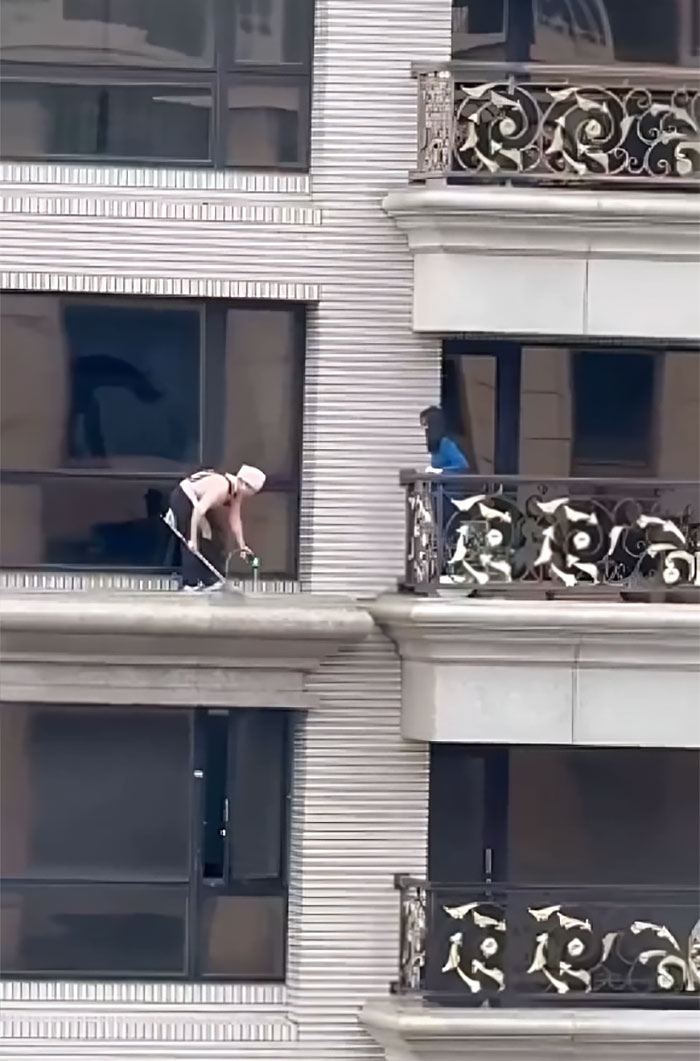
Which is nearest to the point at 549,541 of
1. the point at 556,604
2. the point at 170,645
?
the point at 556,604

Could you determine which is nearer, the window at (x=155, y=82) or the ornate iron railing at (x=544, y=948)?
the ornate iron railing at (x=544, y=948)

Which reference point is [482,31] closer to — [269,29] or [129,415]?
[269,29]

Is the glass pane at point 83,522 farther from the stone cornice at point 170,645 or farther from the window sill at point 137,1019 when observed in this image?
the window sill at point 137,1019

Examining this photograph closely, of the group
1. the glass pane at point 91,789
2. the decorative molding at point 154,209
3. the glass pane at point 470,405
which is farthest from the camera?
the glass pane at point 470,405

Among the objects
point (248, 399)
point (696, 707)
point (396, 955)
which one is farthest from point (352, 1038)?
point (248, 399)

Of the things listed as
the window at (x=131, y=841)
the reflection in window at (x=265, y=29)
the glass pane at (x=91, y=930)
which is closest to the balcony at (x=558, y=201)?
the reflection in window at (x=265, y=29)

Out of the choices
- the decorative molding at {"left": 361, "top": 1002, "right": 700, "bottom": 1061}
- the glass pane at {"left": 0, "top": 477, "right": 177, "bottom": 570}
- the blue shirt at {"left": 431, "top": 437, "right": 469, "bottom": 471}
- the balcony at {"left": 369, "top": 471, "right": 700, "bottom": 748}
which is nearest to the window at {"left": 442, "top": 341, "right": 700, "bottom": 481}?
the blue shirt at {"left": 431, "top": 437, "right": 469, "bottom": 471}

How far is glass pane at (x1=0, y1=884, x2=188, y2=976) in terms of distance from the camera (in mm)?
12047

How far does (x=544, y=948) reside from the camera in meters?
11.7

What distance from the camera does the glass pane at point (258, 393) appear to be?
40.0 ft

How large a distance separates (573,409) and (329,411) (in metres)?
1.39

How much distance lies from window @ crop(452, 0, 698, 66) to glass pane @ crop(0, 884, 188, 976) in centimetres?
499

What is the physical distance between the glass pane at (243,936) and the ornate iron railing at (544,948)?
2.61 ft

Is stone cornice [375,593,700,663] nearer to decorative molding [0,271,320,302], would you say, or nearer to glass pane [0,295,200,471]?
glass pane [0,295,200,471]
